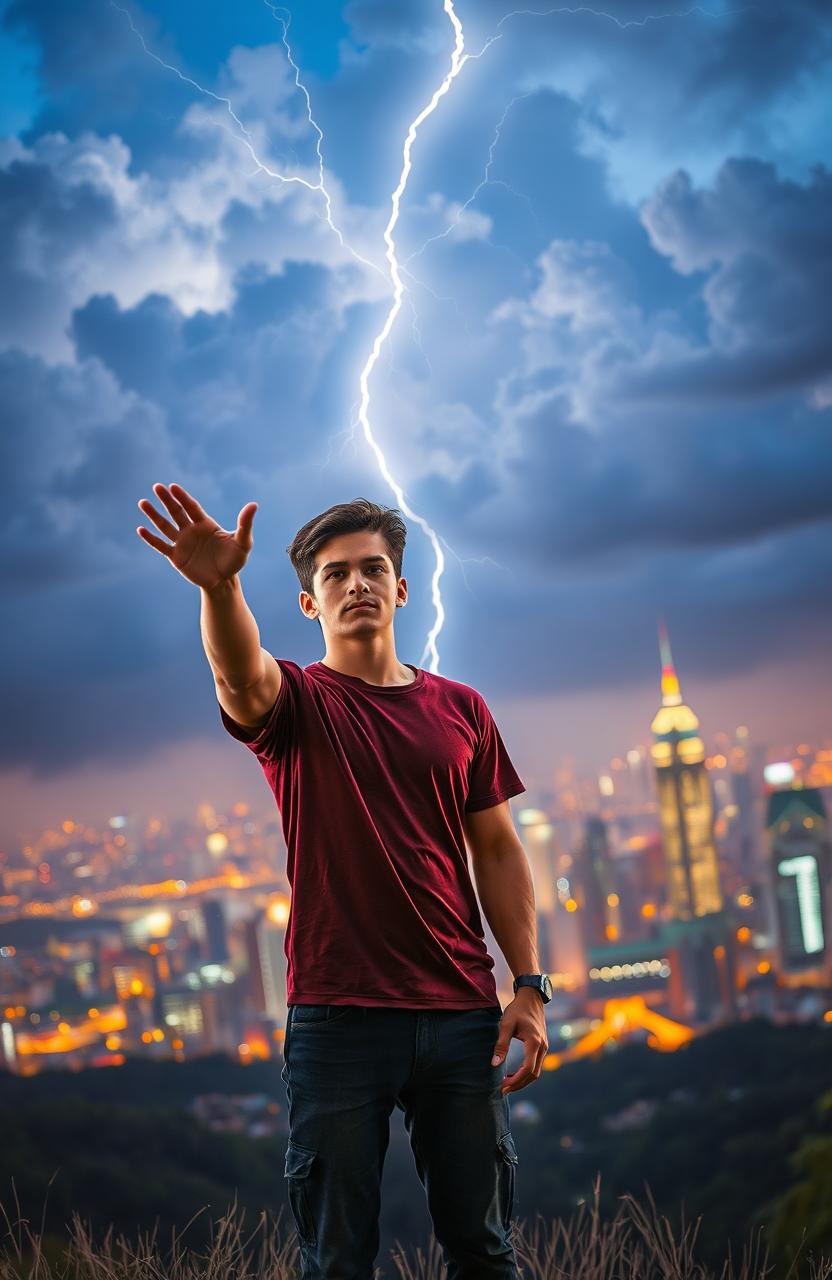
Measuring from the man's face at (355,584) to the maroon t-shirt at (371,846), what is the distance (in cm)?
7

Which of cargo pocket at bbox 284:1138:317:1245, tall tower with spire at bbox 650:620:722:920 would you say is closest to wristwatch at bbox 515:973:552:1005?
cargo pocket at bbox 284:1138:317:1245

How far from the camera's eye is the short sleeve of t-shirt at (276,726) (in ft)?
4.39

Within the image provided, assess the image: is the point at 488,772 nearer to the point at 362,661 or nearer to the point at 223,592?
the point at 362,661

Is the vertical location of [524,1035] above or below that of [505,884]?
below

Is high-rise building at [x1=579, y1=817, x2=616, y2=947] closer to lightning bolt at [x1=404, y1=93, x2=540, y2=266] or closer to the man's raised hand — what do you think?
lightning bolt at [x1=404, y1=93, x2=540, y2=266]

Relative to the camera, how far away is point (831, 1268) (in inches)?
76.4

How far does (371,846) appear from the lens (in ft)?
4.38

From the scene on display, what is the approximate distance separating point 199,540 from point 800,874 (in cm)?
3148

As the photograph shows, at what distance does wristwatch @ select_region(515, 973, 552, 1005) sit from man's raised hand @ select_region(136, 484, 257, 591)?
0.59 meters

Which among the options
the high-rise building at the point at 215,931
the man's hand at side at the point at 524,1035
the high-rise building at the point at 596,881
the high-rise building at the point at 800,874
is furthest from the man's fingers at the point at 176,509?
the high-rise building at the point at 596,881

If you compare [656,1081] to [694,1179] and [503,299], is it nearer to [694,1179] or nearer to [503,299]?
[694,1179]

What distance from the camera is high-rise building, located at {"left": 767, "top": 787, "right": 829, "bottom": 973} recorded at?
29594 mm

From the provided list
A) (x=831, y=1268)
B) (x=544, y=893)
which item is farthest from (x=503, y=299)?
(x=831, y=1268)

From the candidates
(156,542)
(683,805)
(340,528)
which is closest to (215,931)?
(683,805)
